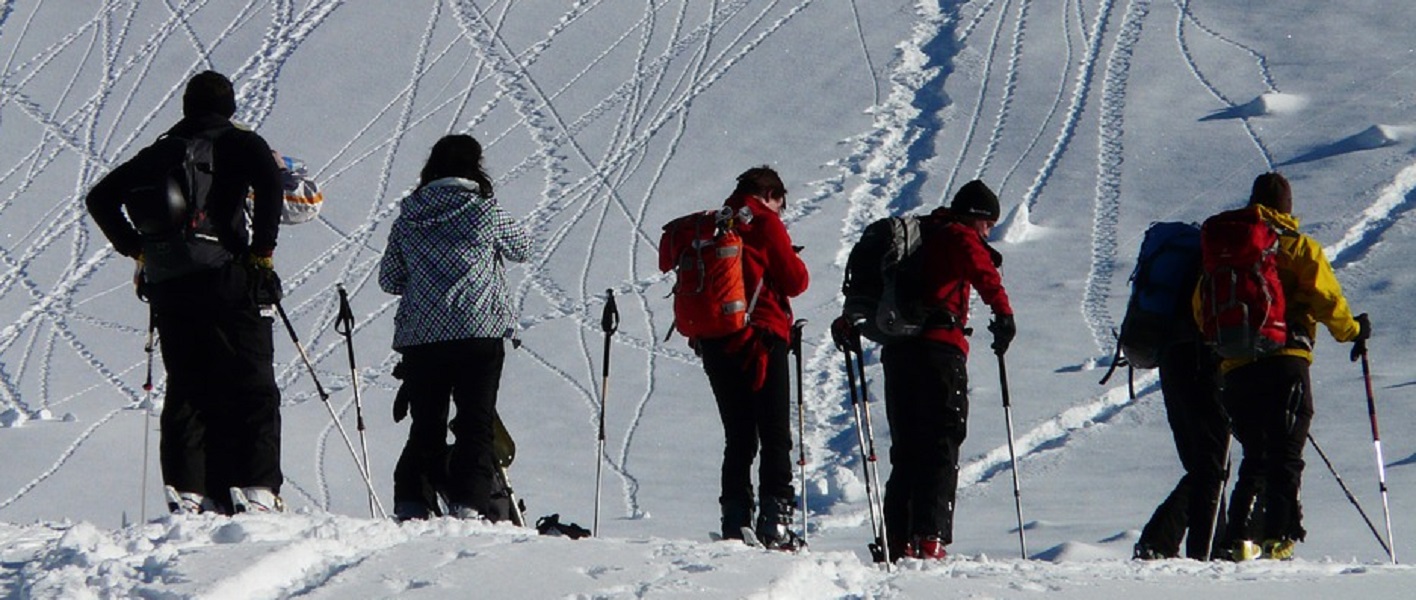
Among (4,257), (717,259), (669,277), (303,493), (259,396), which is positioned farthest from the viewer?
(4,257)

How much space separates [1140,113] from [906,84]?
8.52 feet

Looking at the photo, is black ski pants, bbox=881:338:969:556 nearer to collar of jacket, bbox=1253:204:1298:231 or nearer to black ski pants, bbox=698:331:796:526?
black ski pants, bbox=698:331:796:526

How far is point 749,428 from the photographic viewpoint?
679cm

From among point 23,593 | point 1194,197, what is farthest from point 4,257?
point 23,593

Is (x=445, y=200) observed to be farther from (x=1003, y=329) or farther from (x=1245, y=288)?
(x=1245, y=288)

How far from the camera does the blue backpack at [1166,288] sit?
6879 mm

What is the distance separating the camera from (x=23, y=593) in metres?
4.55

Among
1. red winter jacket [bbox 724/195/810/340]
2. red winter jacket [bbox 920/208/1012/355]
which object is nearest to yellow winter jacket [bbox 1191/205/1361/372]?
red winter jacket [bbox 920/208/1012/355]

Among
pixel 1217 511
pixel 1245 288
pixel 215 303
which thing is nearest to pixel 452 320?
pixel 215 303

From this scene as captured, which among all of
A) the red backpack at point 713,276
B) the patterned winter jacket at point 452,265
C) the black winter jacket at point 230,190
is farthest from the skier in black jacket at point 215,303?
the red backpack at point 713,276

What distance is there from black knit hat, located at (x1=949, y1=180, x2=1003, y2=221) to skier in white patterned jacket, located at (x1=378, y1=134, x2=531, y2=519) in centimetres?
157

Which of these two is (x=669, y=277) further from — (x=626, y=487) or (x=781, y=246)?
(x=781, y=246)

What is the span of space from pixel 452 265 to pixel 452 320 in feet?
0.65

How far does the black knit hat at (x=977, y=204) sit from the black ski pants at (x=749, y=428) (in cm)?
81
